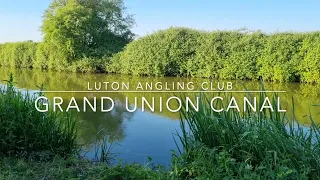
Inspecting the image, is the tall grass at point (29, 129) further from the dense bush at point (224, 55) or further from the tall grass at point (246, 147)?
the dense bush at point (224, 55)

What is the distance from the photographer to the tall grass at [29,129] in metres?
3.25

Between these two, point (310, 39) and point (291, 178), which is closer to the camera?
point (291, 178)

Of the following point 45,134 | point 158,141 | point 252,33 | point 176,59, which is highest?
point 252,33

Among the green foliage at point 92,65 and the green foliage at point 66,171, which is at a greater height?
the green foliage at point 92,65

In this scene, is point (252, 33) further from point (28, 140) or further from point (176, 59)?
point (28, 140)

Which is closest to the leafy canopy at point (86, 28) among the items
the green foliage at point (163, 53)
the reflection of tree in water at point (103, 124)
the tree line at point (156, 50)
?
the tree line at point (156, 50)

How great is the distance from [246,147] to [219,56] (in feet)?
37.4

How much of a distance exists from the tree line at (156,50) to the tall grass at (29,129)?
32.2 feet

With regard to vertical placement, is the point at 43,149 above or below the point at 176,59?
below

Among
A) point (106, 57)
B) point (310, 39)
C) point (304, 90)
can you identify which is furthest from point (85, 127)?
point (106, 57)

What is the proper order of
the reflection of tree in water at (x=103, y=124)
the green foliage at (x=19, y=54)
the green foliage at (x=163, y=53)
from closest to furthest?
1. the reflection of tree in water at (x=103, y=124)
2. the green foliage at (x=163, y=53)
3. the green foliage at (x=19, y=54)

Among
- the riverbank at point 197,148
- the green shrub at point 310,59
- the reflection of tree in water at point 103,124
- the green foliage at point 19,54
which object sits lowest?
the reflection of tree in water at point 103,124

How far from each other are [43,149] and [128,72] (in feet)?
45.7

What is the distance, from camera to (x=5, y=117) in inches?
129
